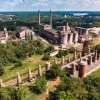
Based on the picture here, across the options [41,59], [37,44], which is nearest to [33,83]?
[41,59]

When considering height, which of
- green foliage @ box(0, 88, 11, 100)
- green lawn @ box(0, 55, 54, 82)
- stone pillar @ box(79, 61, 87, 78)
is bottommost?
green lawn @ box(0, 55, 54, 82)

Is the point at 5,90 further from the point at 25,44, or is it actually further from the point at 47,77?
the point at 25,44

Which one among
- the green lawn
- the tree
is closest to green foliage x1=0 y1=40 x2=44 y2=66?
the green lawn

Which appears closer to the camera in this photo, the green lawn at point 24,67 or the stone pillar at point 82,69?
the stone pillar at point 82,69

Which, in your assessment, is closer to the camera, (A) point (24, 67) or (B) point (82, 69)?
(B) point (82, 69)

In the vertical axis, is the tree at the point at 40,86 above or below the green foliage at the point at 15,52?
below

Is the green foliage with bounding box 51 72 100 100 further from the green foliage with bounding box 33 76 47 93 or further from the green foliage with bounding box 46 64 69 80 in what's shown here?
the green foliage with bounding box 46 64 69 80

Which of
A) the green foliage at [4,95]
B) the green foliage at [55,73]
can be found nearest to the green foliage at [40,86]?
the green foliage at [55,73]

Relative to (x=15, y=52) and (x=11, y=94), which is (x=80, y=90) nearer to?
(x=11, y=94)

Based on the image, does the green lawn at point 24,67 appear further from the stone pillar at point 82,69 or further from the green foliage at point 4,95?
the stone pillar at point 82,69

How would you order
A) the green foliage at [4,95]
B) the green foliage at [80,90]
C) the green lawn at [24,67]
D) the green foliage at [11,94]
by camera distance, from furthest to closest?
the green lawn at [24,67] → the green foliage at [80,90] → the green foliage at [11,94] → the green foliage at [4,95]

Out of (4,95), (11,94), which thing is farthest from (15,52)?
(4,95)
